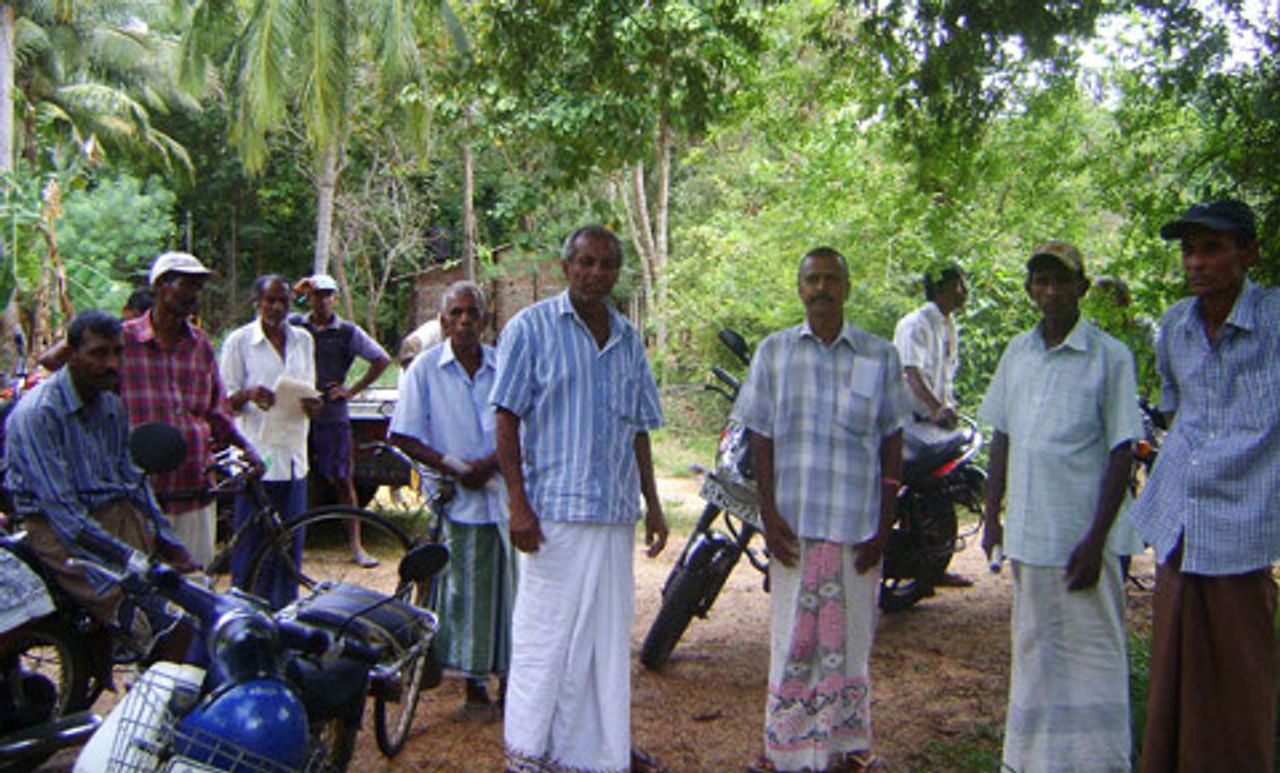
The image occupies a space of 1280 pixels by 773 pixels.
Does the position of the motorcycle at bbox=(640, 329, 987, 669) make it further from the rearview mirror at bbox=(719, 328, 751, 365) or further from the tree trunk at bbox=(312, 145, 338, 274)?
the tree trunk at bbox=(312, 145, 338, 274)

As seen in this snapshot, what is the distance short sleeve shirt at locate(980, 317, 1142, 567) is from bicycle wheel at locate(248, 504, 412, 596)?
2806 mm

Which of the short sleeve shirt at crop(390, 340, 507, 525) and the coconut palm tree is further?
the coconut palm tree

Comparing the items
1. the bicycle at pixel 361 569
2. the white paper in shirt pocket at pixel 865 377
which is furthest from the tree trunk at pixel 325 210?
the white paper in shirt pocket at pixel 865 377

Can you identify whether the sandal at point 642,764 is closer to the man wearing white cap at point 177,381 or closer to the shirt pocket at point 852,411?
the shirt pocket at point 852,411

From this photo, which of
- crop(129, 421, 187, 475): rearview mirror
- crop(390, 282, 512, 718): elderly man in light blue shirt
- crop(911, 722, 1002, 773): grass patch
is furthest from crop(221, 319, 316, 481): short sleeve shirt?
crop(129, 421, 187, 475): rearview mirror

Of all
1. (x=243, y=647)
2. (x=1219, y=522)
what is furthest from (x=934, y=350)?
(x=243, y=647)

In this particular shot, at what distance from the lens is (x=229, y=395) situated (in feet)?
22.5

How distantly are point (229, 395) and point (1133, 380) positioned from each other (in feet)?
16.3

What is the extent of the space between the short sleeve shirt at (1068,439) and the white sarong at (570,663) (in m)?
1.43

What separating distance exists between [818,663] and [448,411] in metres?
1.88

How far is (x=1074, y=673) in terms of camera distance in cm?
399

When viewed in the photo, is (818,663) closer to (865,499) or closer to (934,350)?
(865,499)

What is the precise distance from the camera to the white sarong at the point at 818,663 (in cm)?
431

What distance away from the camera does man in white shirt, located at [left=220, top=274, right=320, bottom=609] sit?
6789 millimetres
